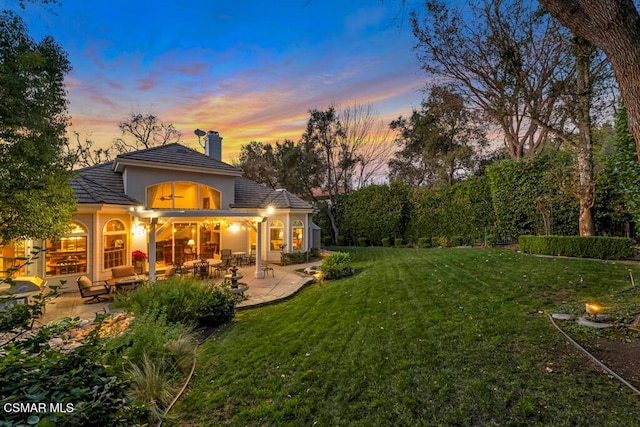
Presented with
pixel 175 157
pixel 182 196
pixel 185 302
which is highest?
pixel 175 157

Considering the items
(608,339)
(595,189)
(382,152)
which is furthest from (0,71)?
(382,152)

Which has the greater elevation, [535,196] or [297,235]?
[535,196]

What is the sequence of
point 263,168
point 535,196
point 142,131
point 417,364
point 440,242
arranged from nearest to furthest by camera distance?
point 417,364
point 535,196
point 440,242
point 142,131
point 263,168

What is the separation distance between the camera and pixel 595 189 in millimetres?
10633

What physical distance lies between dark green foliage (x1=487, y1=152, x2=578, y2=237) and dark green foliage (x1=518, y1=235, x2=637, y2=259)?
1771 millimetres

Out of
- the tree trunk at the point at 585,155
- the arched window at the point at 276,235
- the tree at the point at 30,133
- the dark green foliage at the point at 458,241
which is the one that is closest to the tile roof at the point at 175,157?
the arched window at the point at 276,235

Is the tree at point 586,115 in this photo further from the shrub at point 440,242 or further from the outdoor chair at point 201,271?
the outdoor chair at point 201,271

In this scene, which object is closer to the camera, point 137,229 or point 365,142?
point 137,229

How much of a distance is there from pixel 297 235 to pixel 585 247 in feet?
41.3

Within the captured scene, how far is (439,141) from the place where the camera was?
2244 centimetres

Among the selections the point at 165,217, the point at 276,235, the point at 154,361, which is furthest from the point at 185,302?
the point at 276,235

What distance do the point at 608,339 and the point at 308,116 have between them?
2253cm

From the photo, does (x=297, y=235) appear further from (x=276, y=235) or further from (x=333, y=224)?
(x=333, y=224)

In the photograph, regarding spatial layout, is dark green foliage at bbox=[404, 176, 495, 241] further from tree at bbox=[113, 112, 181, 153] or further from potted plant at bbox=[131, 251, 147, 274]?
tree at bbox=[113, 112, 181, 153]
